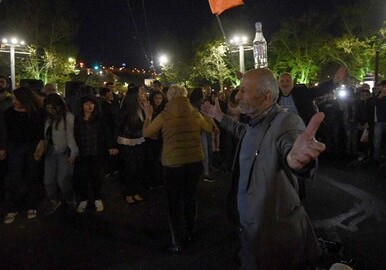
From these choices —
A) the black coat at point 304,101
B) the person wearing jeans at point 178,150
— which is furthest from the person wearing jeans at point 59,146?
the black coat at point 304,101

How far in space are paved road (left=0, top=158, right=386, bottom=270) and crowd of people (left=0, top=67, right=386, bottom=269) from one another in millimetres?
303

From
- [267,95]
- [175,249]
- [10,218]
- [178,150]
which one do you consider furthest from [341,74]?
[10,218]

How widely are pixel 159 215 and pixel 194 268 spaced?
2080 millimetres

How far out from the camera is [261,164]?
2.69 metres

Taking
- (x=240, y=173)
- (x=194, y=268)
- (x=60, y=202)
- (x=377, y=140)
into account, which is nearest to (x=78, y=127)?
(x=60, y=202)

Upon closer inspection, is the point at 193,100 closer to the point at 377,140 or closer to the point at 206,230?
the point at 206,230

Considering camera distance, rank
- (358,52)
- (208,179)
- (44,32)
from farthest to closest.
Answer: (44,32) < (358,52) < (208,179)

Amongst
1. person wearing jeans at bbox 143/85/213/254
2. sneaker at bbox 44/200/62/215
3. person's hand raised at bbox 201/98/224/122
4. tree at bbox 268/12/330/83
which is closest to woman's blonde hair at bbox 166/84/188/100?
person wearing jeans at bbox 143/85/213/254

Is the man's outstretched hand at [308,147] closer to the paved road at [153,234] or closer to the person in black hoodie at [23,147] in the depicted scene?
the paved road at [153,234]

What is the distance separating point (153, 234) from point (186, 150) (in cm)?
151

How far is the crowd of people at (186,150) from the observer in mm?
Answer: 2693

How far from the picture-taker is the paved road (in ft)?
16.1

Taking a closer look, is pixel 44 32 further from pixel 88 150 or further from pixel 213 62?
pixel 88 150

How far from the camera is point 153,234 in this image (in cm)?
579
